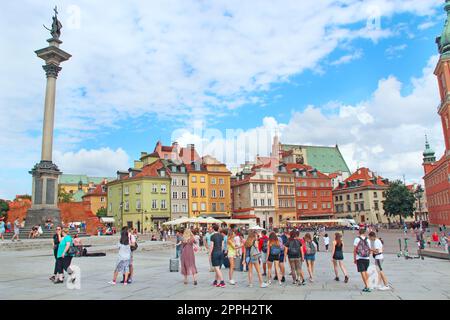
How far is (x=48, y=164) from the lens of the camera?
106 feet

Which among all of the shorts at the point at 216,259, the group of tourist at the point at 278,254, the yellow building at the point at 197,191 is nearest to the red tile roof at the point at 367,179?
the yellow building at the point at 197,191

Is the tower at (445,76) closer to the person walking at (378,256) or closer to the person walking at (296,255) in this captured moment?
the person walking at (378,256)

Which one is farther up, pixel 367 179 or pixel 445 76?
pixel 445 76

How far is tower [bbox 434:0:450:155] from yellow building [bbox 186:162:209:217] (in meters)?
41.8

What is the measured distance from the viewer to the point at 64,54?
1356 inches

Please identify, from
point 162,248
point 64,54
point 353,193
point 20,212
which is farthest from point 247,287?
point 353,193

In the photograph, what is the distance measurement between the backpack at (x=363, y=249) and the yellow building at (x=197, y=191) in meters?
62.7

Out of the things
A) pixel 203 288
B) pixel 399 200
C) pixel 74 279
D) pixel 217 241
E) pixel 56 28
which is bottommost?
pixel 203 288

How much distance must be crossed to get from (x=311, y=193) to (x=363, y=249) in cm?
8038

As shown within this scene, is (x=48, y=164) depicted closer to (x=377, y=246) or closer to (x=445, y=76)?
(x=377, y=246)

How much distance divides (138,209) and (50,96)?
37.6m

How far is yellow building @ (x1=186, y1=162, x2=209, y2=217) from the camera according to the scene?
237 ft

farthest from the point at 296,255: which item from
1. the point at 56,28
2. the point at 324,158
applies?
the point at 324,158
